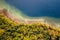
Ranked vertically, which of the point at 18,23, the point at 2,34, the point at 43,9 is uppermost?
the point at 43,9

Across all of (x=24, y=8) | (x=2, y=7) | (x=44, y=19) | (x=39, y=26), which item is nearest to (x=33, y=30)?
(x=39, y=26)

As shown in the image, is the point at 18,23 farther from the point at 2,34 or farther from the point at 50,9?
the point at 50,9

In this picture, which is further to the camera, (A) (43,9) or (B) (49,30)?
(A) (43,9)

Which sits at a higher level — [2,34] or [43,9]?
[43,9]

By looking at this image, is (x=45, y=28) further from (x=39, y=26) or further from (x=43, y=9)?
(x=43, y=9)

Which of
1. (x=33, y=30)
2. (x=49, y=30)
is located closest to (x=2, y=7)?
(x=33, y=30)

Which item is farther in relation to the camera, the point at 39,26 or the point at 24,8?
the point at 24,8
